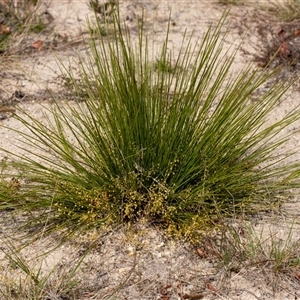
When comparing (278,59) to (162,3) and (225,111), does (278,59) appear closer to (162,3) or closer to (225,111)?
(162,3)

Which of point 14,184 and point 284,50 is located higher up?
point 284,50

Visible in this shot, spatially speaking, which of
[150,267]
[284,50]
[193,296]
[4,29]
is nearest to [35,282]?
[150,267]

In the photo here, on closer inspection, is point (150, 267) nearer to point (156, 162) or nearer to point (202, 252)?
point (202, 252)

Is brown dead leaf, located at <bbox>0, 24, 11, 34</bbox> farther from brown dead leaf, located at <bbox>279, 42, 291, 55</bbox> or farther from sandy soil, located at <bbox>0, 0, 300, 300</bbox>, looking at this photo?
brown dead leaf, located at <bbox>279, 42, 291, 55</bbox>

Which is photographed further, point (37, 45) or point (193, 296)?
point (37, 45)

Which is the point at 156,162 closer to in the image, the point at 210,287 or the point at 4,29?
the point at 210,287

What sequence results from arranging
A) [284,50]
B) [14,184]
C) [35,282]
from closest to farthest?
[35,282] → [14,184] → [284,50]

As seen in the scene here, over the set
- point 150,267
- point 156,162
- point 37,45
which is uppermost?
point 156,162

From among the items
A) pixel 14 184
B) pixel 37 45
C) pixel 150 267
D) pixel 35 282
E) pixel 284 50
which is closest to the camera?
pixel 35 282

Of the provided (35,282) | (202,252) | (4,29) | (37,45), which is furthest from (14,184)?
(4,29)

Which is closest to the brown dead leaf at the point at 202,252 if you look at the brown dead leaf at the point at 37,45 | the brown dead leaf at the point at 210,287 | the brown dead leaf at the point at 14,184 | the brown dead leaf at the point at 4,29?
the brown dead leaf at the point at 210,287

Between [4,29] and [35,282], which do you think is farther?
[4,29]

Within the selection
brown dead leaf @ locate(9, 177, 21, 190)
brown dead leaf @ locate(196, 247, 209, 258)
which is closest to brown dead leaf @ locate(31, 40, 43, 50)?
brown dead leaf @ locate(9, 177, 21, 190)

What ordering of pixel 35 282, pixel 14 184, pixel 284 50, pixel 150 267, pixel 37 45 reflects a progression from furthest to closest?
pixel 37 45
pixel 284 50
pixel 14 184
pixel 150 267
pixel 35 282
